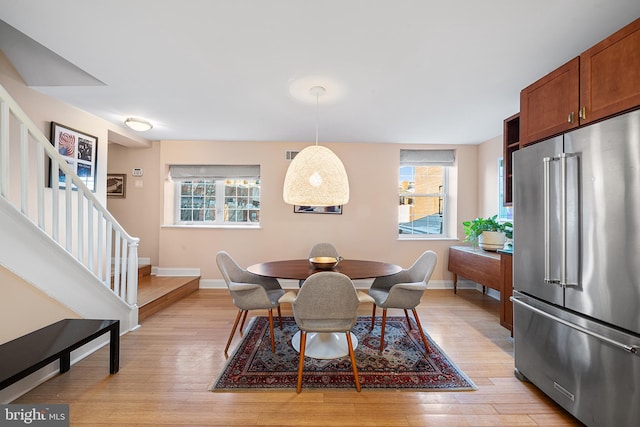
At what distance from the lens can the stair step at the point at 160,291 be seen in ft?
10.1

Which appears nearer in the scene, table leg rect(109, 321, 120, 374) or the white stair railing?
the white stair railing

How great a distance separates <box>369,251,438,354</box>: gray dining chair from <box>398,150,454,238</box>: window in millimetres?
1808

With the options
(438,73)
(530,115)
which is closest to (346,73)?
(438,73)

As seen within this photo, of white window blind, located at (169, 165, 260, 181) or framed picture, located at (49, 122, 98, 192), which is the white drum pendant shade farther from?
framed picture, located at (49, 122, 98, 192)

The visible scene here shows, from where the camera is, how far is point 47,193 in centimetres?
277

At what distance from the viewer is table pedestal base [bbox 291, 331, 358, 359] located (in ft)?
7.38

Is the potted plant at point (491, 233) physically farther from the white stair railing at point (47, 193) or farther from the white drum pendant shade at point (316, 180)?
the white stair railing at point (47, 193)

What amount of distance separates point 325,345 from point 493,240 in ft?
8.23

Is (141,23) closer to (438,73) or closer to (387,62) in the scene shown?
(387,62)

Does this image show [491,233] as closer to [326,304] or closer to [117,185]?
[326,304]

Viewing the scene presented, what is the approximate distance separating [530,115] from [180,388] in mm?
3210

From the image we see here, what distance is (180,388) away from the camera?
6.12 ft

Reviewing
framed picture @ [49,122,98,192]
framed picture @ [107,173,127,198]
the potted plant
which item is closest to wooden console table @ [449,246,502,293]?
the potted plant

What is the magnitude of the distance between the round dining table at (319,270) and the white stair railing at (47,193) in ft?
4.56
